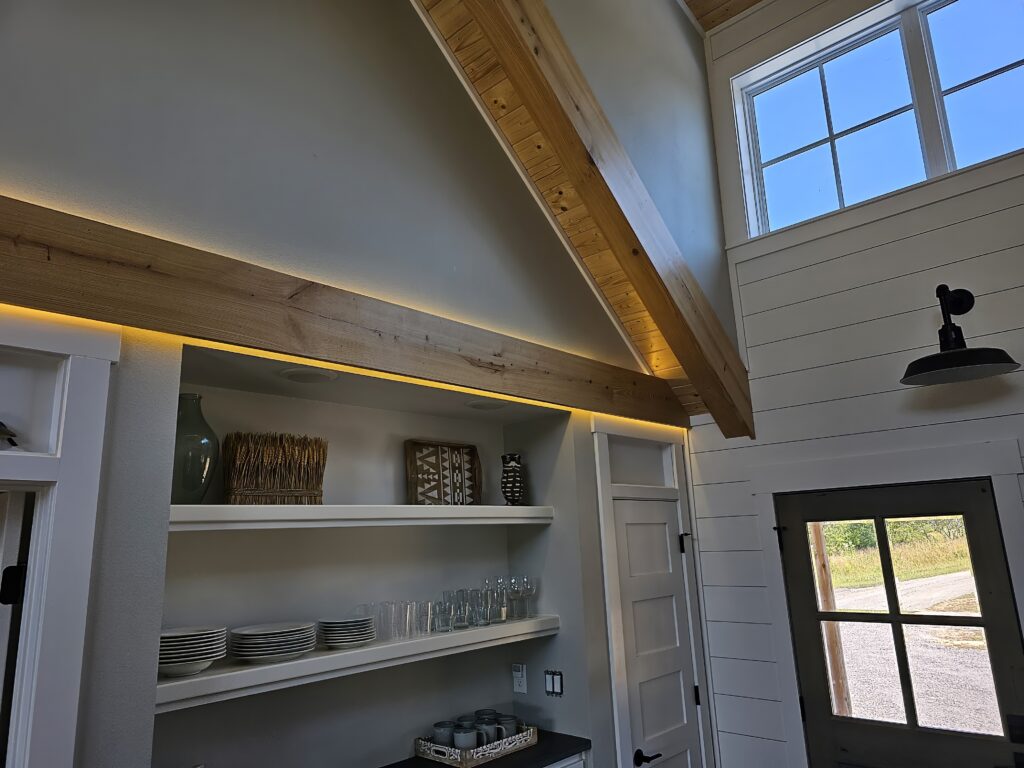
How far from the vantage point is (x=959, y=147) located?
10.2ft

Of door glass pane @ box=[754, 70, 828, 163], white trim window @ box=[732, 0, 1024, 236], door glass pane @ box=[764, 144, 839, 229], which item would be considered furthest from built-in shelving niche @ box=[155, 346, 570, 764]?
door glass pane @ box=[754, 70, 828, 163]

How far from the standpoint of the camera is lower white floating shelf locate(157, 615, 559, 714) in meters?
1.89

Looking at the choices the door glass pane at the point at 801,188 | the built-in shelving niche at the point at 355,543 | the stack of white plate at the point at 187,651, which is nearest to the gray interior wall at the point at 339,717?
the built-in shelving niche at the point at 355,543

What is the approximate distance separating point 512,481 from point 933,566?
1788 mm

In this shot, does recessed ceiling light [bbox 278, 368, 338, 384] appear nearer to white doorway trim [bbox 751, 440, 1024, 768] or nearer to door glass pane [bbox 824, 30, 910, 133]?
white doorway trim [bbox 751, 440, 1024, 768]

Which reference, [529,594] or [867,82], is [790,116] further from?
[529,594]

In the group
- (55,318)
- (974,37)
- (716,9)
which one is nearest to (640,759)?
(55,318)

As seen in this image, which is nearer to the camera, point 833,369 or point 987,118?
point 987,118

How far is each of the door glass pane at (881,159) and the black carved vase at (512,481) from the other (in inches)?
81.9

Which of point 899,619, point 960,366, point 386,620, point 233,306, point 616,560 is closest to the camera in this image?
point 233,306

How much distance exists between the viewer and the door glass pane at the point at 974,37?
3084 mm

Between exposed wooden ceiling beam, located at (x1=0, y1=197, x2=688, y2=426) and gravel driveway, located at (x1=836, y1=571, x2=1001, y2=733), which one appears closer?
exposed wooden ceiling beam, located at (x1=0, y1=197, x2=688, y2=426)

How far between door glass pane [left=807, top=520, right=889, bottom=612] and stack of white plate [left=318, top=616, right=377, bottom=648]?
2055 mm

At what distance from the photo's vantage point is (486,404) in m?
2.91
